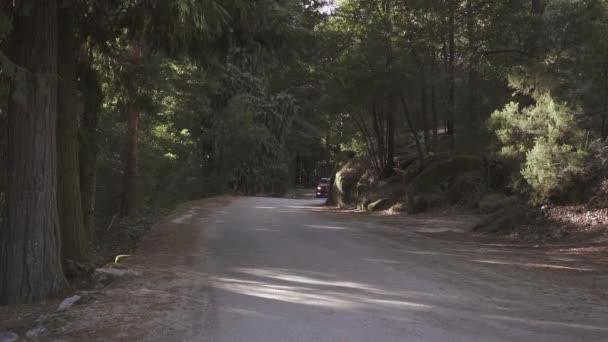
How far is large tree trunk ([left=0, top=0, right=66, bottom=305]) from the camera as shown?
9.00m

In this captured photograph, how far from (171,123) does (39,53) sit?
2055cm

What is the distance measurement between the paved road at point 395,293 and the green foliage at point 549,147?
110 inches

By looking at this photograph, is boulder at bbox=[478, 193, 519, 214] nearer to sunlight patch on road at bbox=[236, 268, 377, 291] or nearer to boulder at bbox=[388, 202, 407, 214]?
boulder at bbox=[388, 202, 407, 214]

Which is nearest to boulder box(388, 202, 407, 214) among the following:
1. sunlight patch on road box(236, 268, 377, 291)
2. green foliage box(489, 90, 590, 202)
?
green foliage box(489, 90, 590, 202)

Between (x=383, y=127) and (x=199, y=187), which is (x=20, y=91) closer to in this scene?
(x=383, y=127)

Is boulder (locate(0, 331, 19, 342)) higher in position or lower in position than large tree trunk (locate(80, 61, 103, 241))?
lower

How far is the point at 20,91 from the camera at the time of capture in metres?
7.61

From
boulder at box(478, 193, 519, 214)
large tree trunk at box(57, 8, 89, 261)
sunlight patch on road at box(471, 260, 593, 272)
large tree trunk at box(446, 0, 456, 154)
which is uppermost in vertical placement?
large tree trunk at box(446, 0, 456, 154)

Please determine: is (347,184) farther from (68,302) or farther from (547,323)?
(547,323)

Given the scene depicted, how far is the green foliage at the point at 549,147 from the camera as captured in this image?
50.6ft

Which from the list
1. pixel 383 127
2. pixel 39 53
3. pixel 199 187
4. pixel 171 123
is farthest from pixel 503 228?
pixel 199 187

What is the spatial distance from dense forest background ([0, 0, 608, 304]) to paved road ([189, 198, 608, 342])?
310 centimetres

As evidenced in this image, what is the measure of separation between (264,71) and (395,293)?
1596 cm

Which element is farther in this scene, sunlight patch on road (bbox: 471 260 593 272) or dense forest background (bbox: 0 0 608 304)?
sunlight patch on road (bbox: 471 260 593 272)
